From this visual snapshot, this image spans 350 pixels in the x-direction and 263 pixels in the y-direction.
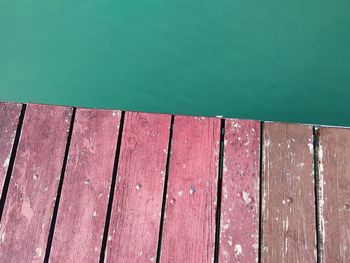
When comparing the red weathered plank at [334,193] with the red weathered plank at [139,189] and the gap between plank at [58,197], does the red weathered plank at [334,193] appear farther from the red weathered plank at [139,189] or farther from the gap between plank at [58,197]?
the gap between plank at [58,197]

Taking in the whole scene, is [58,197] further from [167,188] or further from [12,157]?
[167,188]

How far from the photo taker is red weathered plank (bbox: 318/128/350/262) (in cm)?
114

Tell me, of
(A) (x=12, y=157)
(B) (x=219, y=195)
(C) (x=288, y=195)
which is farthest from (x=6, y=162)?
(C) (x=288, y=195)

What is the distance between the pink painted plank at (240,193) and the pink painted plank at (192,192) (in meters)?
0.03

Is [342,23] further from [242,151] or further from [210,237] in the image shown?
[210,237]

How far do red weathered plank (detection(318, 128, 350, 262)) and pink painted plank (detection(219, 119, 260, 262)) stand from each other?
19cm

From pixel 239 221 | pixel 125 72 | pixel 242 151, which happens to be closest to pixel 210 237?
pixel 239 221

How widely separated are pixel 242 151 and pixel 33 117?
68 centimetres

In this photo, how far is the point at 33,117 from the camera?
51.0 inches

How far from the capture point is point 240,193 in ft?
3.94

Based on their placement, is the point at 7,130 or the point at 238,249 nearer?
the point at 238,249

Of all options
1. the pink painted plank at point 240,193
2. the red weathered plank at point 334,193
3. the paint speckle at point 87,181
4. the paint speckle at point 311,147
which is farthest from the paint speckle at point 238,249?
the paint speckle at point 87,181

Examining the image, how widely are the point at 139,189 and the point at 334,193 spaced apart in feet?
1.92

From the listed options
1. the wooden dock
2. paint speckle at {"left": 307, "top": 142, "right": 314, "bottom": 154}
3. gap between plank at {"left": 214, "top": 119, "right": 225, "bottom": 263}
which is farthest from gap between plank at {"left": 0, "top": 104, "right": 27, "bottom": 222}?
paint speckle at {"left": 307, "top": 142, "right": 314, "bottom": 154}
